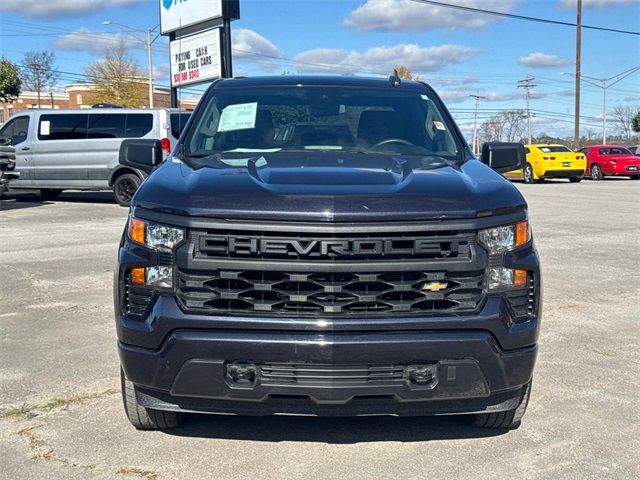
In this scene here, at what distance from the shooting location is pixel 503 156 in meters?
4.44

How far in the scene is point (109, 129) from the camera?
Result: 1495cm

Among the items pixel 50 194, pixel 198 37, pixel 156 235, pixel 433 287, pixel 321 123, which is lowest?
pixel 50 194

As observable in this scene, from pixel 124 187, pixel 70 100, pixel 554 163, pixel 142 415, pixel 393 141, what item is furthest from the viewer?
pixel 70 100

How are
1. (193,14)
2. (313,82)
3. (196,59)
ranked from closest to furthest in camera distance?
1. (313,82)
2. (193,14)
3. (196,59)

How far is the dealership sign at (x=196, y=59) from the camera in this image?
19578 millimetres

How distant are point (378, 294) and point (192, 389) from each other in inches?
35.7

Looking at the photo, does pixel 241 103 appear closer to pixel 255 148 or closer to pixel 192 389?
pixel 255 148

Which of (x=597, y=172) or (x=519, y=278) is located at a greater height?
(x=597, y=172)

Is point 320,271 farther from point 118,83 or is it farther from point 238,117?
point 118,83

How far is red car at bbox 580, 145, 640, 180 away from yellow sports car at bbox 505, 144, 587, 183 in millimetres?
3567

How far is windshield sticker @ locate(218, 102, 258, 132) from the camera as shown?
4215 millimetres

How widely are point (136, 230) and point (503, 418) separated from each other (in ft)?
6.78

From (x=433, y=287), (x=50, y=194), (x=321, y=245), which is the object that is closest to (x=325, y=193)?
(x=321, y=245)

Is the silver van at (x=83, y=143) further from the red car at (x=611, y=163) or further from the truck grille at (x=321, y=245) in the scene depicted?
the red car at (x=611, y=163)
